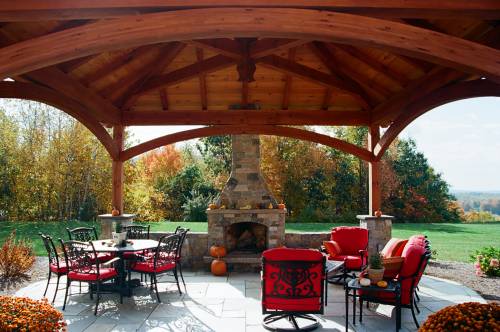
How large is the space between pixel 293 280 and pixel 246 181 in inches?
182

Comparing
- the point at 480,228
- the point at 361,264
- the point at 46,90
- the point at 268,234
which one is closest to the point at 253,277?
the point at 268,234

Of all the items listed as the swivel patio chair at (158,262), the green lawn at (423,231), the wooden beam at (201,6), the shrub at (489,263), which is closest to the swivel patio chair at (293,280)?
the swivel patio chair at (158,262)

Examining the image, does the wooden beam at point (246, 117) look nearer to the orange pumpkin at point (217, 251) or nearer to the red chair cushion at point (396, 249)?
the orange pumpkin at point (217, 251)

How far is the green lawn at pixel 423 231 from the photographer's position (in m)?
12.0

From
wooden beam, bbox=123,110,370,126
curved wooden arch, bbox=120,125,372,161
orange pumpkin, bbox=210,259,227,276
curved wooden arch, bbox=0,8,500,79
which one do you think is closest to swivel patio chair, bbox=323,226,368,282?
curved wooden arch, bbox=120,125,372,161

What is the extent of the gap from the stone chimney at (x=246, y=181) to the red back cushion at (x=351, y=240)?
185 cm

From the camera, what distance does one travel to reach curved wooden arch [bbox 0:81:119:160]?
6.17m

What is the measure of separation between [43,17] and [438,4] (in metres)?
3.30

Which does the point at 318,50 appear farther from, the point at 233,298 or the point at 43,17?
the point at 43,17

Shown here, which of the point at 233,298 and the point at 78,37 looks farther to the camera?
the point at 233,298

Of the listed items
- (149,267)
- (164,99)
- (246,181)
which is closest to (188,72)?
(164,99)

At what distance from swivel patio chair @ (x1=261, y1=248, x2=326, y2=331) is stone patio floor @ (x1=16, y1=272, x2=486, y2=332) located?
19.4 inches

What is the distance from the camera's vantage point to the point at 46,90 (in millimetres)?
6660

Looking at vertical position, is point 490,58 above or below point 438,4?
below
